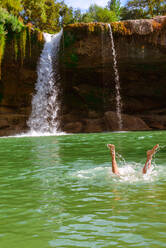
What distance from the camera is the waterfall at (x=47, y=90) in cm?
2608

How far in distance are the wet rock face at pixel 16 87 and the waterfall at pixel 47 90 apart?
1.51ft

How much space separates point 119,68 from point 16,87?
27.3 ft

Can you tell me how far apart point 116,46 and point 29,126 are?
29.9 ft

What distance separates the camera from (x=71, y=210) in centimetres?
411

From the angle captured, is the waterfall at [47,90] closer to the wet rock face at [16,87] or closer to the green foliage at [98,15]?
the wet rock face at [16,87]

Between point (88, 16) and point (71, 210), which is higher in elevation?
point (88, 16)

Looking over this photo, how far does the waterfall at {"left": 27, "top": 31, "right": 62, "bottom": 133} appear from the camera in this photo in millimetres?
26078

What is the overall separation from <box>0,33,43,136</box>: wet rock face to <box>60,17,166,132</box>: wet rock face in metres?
2.47

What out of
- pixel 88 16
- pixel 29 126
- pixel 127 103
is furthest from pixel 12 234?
pixel 88 16

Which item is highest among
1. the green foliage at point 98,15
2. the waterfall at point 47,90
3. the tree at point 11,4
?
the green foliage at point 98,15

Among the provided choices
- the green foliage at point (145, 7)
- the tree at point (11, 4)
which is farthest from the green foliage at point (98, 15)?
the tree at point (11, 4)

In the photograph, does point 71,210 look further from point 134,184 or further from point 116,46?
point 116,46

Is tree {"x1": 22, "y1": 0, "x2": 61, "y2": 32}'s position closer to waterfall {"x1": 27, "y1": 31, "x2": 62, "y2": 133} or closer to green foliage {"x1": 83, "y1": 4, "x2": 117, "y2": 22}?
green foliage {"x1": 83, "y1": 4, "x2": 117, "y2": 22}

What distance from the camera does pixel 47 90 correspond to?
87.3ft
